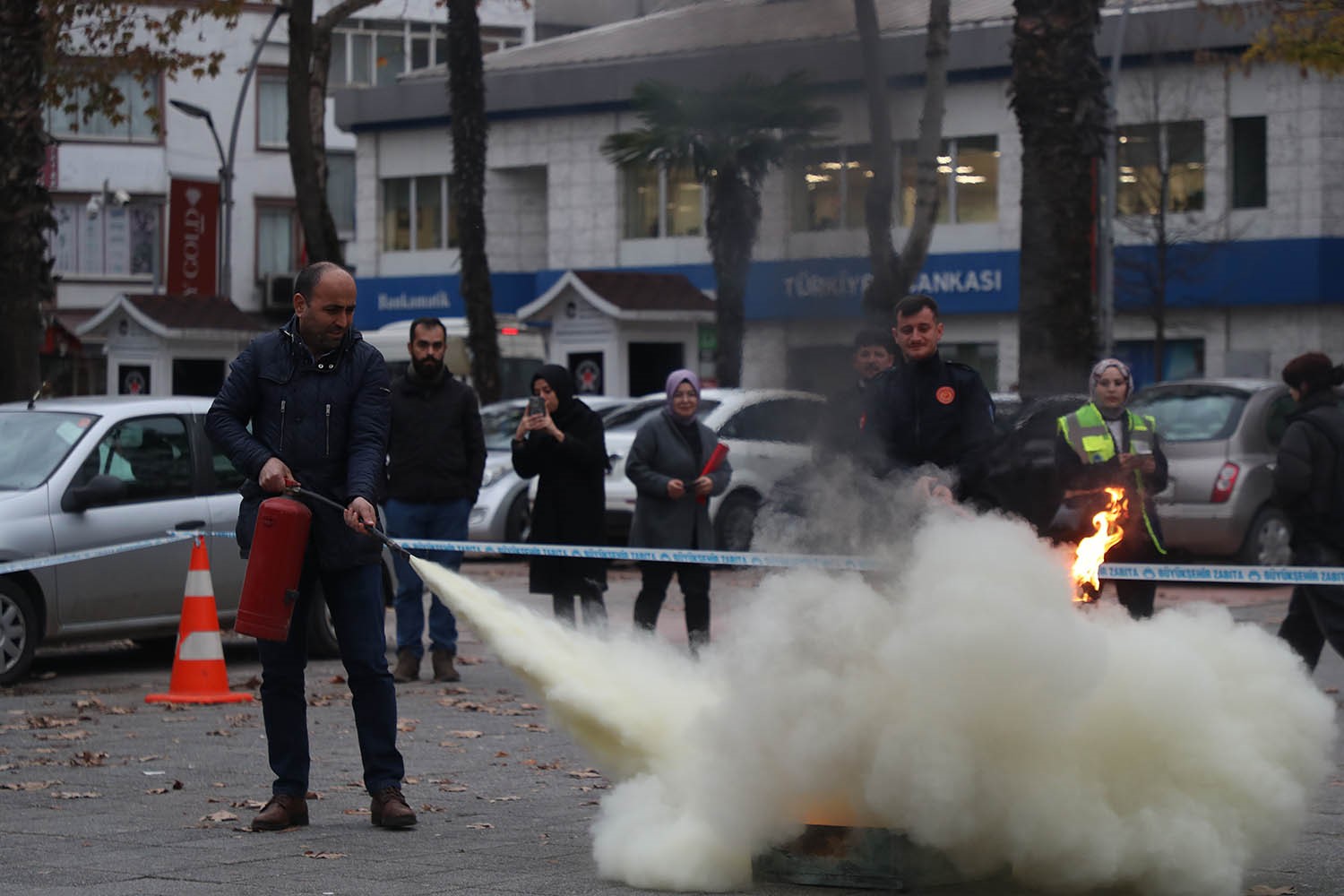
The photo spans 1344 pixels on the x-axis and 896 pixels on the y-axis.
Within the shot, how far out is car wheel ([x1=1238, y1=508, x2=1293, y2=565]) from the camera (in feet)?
59.5

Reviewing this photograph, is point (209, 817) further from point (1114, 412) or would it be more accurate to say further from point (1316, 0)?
point (1316, 0)

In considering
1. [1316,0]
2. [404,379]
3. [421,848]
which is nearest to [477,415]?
[404,379]

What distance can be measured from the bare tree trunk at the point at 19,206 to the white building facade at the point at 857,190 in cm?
423

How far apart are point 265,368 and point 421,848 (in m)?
1.81

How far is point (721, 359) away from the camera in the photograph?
6.00 m

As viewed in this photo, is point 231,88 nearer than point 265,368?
No

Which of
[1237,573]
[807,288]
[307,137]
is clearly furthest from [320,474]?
[307,137]

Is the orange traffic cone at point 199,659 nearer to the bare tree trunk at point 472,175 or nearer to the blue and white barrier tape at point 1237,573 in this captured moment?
the blue and white barrier tape at point 1237,573

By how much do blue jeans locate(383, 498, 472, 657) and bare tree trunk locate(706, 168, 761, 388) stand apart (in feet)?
17.4

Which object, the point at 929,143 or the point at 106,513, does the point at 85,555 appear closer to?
the point at 106,513

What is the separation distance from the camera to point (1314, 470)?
1017cm

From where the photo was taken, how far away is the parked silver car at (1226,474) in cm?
1802

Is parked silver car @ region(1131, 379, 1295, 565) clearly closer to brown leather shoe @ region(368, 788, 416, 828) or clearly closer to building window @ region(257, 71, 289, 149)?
brown leather shoe @ region(368, 788, 416, 828)

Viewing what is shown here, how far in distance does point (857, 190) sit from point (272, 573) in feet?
8.83
